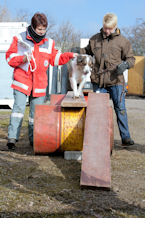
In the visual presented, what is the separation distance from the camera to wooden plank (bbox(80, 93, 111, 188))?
139 inches

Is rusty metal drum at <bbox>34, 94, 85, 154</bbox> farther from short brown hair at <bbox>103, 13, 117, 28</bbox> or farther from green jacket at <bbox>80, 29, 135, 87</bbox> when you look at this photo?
short brown hair at <bbox>103, 13, 117, 28</bbox>

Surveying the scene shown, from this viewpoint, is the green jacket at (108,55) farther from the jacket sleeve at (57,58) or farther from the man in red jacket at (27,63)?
the man in red jacket at (27,63)

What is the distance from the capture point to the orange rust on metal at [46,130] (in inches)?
187

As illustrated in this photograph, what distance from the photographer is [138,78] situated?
23.6 meters

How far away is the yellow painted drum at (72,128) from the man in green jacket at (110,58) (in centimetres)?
97

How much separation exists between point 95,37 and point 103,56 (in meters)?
0.39

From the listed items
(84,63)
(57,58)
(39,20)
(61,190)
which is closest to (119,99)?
(84,63)

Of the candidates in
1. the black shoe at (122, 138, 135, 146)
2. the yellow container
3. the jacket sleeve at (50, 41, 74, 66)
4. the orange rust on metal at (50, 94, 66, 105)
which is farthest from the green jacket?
the yellow container

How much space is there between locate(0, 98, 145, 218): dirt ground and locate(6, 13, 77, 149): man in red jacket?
0.58 meters

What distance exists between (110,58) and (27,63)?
134 cm

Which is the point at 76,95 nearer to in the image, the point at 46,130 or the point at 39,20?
the point at 46,130

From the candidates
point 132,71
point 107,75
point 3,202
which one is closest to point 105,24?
point 107,75

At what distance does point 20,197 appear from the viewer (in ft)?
10.4

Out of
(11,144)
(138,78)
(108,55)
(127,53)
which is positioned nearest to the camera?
(11,144)
